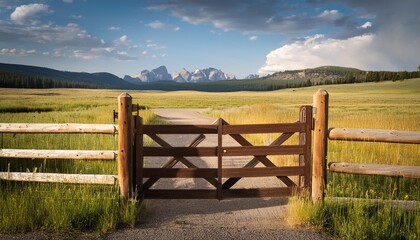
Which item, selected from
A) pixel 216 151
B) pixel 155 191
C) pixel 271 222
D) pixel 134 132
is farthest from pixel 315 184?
pixel 134 132

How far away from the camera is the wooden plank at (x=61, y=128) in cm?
702

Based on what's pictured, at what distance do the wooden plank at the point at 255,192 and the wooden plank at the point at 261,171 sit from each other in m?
0.32

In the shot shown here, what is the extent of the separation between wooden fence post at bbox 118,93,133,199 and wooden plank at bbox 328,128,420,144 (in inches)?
147

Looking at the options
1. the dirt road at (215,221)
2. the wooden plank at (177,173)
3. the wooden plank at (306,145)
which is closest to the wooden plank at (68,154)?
Result: the wooden plank at (177,173)

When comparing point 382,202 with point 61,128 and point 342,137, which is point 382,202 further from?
point 61,128

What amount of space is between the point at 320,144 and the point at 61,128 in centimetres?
508

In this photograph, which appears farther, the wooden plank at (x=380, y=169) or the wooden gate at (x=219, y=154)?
the wooden gate at (x=219, y=154)

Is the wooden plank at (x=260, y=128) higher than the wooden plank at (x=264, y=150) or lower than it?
higher

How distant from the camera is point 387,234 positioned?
567 centimetres

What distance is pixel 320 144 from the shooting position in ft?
21.9

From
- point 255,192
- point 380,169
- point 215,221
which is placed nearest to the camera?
point 215,221

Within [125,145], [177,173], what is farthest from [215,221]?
[125,145]

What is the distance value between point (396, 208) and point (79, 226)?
17.9 feet

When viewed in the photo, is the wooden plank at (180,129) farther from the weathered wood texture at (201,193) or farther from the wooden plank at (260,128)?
the weathered wood texture at (201,193)
